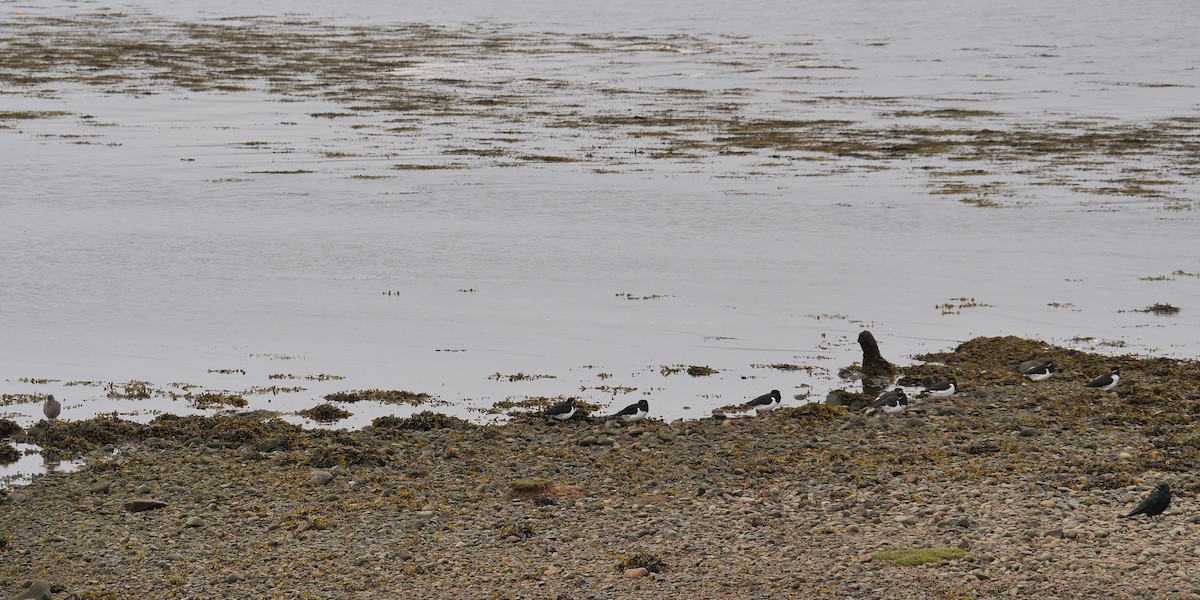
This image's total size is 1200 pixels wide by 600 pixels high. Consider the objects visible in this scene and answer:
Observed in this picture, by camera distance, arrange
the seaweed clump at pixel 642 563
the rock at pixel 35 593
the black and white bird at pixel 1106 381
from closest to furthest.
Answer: the rock at pixel 35 593
the seaweed clump at pixel 642 563
the black and white bird at pixel 1106 381

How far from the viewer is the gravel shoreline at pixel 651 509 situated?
31.4 ft

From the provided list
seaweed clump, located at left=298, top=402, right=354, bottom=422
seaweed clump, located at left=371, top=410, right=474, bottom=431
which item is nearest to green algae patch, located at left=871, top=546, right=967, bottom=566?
seaweed clump, located at left=371, top=410, right=474, bottom=431

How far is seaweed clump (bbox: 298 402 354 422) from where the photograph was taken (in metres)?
14.1

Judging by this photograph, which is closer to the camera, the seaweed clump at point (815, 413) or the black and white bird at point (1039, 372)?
the seaweed clump at point (815, 413)

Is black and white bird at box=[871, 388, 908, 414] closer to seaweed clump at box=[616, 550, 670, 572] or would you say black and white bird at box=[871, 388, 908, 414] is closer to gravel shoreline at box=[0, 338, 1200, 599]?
gravel shoreline at box=[0, 338, 1200, 599]

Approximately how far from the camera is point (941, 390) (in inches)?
559

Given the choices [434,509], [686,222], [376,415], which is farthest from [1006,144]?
[434,509]

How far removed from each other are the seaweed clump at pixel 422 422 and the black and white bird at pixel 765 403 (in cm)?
266

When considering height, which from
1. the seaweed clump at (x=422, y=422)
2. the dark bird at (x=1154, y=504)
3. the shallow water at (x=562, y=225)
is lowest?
the shallow water at (x=562, y=225)

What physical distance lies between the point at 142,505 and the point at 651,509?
3.82m

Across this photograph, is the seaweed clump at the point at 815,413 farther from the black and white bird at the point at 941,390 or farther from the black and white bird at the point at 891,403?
the black and white bird at the point at 941,390

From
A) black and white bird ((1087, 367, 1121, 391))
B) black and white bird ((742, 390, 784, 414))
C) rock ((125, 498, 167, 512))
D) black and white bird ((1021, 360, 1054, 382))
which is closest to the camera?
rock ((125, 498, 167, 512))

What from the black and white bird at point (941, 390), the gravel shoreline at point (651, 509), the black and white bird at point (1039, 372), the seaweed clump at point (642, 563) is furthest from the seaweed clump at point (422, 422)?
the black and white bird at point (1039, 372)

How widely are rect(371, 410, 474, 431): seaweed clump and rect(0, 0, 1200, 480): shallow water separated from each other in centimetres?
63
